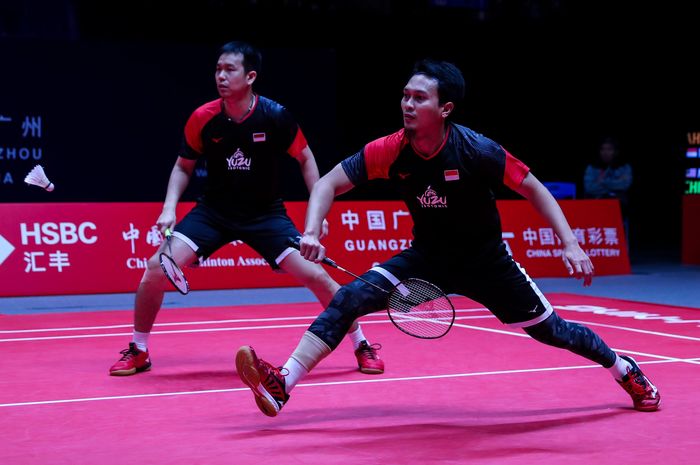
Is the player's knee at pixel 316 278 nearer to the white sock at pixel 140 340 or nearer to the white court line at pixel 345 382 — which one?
the white court line at pixel 345 382

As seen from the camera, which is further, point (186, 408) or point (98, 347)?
point (98, 347)

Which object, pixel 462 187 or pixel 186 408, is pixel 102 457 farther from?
pixel 462 187

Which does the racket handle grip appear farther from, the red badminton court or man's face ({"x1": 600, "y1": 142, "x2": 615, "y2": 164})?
man's face ({"x1": 600, "y1": 142, "x2": 615, "y2": 164})

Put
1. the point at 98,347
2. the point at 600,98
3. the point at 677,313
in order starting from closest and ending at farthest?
the point at 98,347, the point at 677,313, the point at 600,98

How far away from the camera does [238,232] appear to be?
19.7ft

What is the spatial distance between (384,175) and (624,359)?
1.40m

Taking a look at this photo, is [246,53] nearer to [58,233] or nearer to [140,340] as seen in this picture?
[140,340]

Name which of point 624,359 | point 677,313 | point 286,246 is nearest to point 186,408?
point 286,246

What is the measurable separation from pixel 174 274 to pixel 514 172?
195 cm

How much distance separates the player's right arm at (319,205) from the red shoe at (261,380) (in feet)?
1.56

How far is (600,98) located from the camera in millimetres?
18938

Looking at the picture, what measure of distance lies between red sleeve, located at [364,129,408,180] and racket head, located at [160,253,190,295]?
135 centimetres

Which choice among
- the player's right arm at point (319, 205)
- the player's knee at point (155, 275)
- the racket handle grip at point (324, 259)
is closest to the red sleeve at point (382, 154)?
the player's right arm at point (319, 205)

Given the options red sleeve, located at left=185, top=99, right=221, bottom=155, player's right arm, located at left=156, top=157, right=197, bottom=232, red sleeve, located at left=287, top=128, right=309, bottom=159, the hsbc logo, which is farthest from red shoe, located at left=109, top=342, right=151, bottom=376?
the hsbc logo
